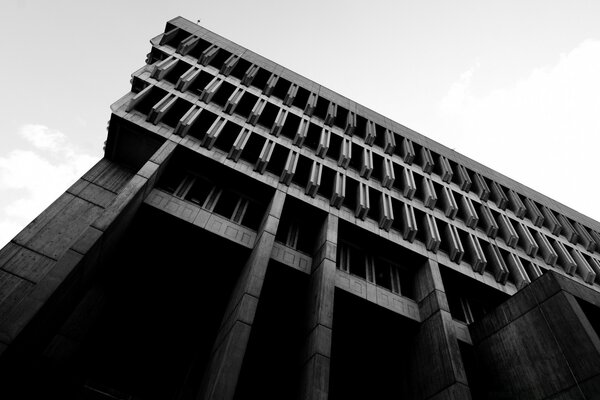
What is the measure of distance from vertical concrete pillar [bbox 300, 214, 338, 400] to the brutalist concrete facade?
0.09m

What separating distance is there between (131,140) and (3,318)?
1004cm

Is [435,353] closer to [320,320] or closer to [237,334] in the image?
[320,320]

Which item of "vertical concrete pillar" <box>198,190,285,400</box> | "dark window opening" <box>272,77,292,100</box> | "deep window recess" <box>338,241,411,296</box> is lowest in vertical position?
"vertical concrete pillar" <box>198,190,285,400</box>

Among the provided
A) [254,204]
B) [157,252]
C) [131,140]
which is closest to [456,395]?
[254,204]

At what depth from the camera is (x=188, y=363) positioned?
15.5m

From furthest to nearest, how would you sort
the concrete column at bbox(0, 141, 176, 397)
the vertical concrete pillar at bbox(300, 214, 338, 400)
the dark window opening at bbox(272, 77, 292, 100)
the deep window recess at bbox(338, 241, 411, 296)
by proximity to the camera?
the dark window opening at bbox(272, 77, 292, 100) → the deep window recess at bbox(338, 241, 411, 296) → the vertical concrete pillar at bbox(300, 214, 338, 400) → the concrete column at bbox(0, 141, 176, 397)

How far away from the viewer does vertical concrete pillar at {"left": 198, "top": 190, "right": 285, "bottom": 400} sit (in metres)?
10.2

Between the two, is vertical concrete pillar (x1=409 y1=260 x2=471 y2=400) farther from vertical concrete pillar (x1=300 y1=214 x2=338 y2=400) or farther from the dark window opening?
the dark window opening

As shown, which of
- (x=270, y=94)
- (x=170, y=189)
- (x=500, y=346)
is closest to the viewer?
(x=500, y=346)

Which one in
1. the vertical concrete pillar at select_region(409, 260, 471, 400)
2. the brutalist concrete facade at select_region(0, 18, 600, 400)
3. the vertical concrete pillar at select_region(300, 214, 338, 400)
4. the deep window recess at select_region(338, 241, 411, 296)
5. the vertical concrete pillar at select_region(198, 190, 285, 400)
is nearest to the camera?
the vertical concrete pillar at select_region(198, 190, 285, 400)

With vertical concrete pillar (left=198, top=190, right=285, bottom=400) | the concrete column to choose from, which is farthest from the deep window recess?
the concrete column

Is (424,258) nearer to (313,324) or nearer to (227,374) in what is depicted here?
(313,324)

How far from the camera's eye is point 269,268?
1628 cm

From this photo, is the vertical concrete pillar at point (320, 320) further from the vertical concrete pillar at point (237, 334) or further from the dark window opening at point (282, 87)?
the dark window opening at point (282, 87)
